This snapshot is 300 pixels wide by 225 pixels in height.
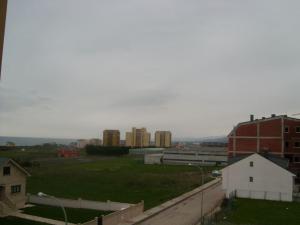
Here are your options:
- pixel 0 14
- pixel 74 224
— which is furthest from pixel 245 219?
pixel 0 14

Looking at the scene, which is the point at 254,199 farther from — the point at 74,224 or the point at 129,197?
the point at 74,224

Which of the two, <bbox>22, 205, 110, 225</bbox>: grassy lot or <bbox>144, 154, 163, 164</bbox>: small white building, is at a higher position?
<bbox>144, 154, 163, 164</bbox>: small white building

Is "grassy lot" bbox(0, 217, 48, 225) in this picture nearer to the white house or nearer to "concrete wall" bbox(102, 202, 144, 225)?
"concrete wall" bbox(102, 202, 144, 225)

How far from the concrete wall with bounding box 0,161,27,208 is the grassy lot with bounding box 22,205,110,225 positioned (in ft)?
4.25

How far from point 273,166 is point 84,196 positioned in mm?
22823

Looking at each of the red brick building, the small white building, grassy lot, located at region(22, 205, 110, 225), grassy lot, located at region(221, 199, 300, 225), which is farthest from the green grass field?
the small white building

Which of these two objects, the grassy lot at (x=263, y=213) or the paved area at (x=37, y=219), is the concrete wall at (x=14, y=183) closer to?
the paved area at (x=37, y=219)

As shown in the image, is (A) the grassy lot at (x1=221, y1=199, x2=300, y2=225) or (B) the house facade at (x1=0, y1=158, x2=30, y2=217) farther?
(B) the house facade at (x1=0, y1=158, x2=30, y2=217)

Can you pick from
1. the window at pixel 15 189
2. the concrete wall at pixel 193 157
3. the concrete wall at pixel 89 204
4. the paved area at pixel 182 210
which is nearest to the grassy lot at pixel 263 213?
the paved area at pixel 182 210

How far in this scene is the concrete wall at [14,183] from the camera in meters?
33.8

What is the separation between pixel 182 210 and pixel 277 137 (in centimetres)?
2576

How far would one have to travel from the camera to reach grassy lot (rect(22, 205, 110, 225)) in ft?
101

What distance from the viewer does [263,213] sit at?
35031 mm

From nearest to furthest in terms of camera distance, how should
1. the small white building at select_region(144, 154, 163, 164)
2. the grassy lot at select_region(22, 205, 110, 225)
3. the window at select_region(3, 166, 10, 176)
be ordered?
the grassy lot at select_region(22, 205, 110, 225) < the window at select_region(3, 166, 10, 176) < the small white building at select_region(144, 154, 163, 164)
